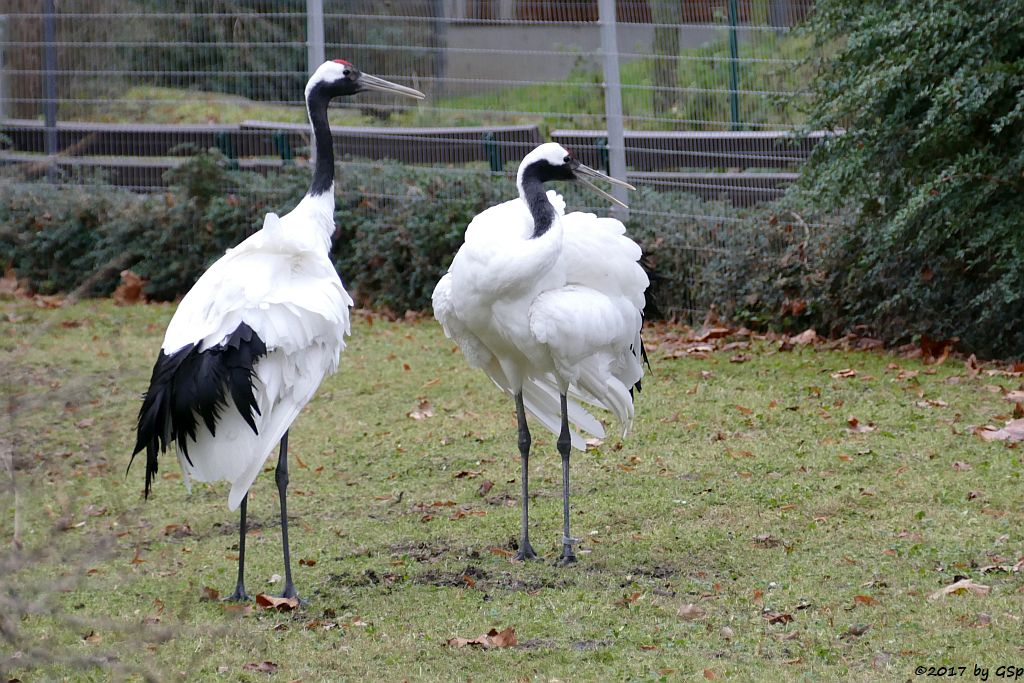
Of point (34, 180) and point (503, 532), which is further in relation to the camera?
point (34, 180)

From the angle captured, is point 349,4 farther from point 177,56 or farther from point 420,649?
point 420,649

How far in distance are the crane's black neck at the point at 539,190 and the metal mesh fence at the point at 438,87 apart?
13.1 ft

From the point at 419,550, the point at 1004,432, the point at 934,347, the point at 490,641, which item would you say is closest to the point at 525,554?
the point at 419,550

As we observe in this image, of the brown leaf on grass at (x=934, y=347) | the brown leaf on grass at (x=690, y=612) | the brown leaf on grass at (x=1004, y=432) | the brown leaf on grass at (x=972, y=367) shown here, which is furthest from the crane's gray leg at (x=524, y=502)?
the brown leaf on grass at (x=934, y=347)

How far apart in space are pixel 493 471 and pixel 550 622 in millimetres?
2244

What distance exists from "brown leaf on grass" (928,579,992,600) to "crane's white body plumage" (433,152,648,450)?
174 centimetres

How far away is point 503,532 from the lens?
6113 millimetres

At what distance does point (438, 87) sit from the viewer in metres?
11.8

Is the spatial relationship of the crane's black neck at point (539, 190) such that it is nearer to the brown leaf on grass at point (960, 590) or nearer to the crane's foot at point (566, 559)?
the crane's foot at point (566, 559)

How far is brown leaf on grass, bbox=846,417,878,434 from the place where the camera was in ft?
23.7

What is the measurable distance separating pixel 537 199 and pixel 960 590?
2.43 meters

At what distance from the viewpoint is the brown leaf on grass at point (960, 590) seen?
484 cm

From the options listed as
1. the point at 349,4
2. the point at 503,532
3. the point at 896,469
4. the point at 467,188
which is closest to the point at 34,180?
the point at 349,4

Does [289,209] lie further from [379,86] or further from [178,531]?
[178,531]
